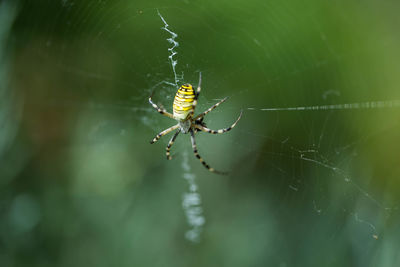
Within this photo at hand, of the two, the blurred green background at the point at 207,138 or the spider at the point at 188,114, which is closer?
the blurred green background at the point at 207,138

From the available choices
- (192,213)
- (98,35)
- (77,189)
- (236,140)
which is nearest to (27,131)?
(77,189)

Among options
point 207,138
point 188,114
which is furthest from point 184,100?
point 207,138

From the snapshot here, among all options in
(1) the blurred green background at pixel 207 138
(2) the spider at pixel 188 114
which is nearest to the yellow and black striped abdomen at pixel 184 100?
(2) the spider at pixel 188 114

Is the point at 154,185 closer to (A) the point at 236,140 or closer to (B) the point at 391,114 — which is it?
(A) the point at 236,140

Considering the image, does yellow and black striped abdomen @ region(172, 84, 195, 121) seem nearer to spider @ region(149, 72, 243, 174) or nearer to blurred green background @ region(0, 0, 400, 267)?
spider @ region(149, 72, 243, 174)

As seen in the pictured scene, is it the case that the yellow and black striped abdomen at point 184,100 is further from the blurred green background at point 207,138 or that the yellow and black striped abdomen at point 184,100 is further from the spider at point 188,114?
the blurred green background at point 207,138

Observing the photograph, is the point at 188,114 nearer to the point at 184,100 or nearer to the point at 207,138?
the point at 184,100
